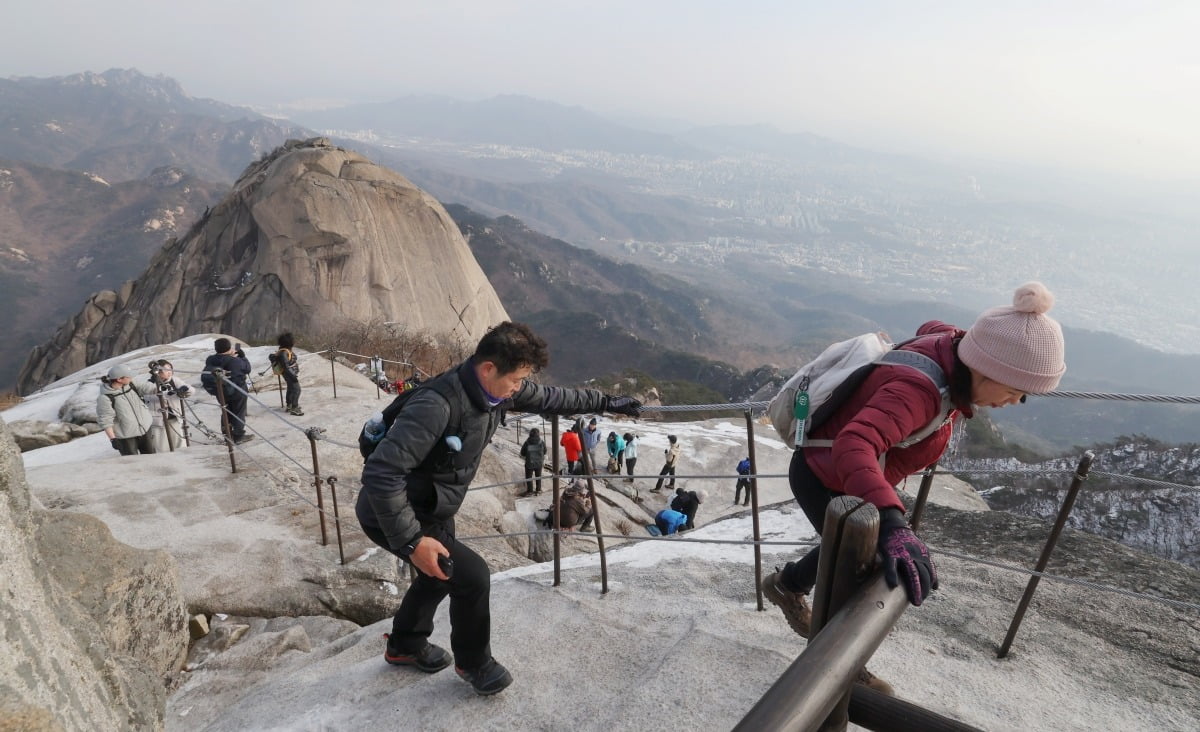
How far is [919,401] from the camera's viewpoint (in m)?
2.22

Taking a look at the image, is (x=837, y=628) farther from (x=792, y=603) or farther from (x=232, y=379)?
(x=232, y=379)

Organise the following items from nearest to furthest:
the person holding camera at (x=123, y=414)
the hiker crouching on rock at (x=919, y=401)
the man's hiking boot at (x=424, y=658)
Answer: the hiker crouching on rock at (x=919, y=401) → the man's hiking boot at (x=424, y=658) → the person holding camera at (x=123, y=414)

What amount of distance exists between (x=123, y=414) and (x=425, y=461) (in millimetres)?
7102

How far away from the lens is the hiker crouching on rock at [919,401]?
1844 mm

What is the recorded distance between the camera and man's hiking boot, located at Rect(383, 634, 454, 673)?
3346mm

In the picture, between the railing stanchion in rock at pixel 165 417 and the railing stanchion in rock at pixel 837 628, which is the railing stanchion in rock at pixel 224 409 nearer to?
the railing stanchion in rock at pixel 165 417

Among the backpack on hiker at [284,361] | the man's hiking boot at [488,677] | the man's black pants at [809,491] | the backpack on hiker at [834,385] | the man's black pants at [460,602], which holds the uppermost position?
the backpack on hiker at [834,385]

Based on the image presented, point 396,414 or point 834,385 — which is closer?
point 834,385

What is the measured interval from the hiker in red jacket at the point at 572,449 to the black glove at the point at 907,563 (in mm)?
6491

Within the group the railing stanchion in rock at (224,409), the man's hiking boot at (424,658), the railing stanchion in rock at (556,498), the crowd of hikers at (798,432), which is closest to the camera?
the crowd of hikers at (798,432)

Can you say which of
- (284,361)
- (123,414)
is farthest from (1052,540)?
(284,361)

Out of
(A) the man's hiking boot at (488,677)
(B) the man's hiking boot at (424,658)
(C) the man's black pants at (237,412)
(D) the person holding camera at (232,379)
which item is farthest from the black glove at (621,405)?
(C) the man's black pants at (237,412)

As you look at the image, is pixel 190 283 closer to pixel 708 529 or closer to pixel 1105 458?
pixel 708 529

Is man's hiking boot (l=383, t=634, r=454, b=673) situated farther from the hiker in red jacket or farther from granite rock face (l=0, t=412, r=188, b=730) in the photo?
the hiker in red jacket
